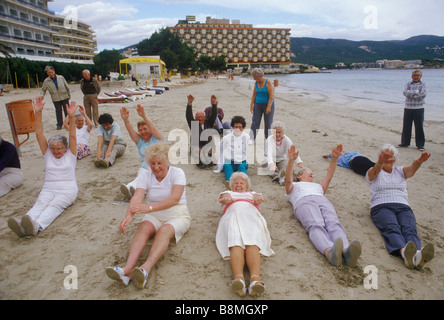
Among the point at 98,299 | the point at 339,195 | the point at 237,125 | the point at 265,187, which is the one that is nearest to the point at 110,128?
the point at 237,125

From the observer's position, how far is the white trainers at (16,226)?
10.4 ft

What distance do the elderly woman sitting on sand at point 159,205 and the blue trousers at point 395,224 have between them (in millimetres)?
2330

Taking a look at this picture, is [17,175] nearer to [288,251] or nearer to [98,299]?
[98,299]

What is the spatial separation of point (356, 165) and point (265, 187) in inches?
81.4

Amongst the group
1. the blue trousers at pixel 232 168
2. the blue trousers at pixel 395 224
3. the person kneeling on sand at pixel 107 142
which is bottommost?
the blue trousers at pixel 395 224

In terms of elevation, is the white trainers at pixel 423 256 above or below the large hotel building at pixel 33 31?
below

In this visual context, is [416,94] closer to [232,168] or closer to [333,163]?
[333,163]

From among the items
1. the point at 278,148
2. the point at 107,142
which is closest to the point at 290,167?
the point at 278,148

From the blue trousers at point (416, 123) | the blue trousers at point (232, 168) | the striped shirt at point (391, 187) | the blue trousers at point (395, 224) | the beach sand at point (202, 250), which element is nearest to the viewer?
the beach sand at point (202, 250)

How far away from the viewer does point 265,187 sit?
5.00 metres

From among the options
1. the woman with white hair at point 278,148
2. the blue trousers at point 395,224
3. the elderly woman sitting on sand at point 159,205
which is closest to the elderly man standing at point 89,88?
the woman with white hair at point 278,148

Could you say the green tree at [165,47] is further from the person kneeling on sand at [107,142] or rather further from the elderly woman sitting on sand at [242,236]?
the elderly woman sitting on sand at [242,236]

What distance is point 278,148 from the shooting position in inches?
210

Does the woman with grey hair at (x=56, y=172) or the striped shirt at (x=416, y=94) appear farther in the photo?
the striped shirt at (x=416, y=94)
